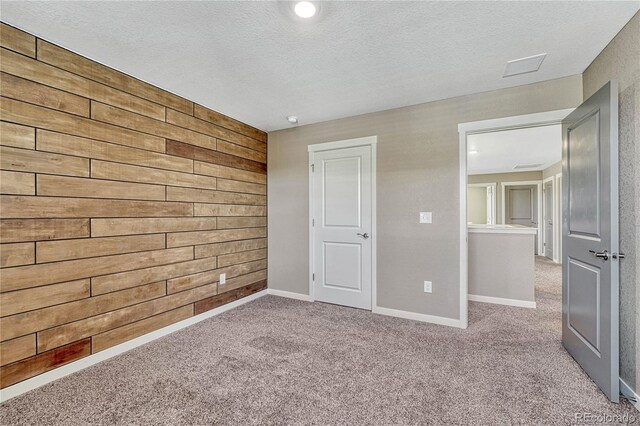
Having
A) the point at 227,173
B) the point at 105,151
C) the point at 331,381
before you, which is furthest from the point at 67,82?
the point at 331,381

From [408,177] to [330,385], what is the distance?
220cm

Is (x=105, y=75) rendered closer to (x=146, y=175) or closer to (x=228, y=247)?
(x=146, y=175)

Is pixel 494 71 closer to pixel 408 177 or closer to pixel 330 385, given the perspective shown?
pixel 408 177

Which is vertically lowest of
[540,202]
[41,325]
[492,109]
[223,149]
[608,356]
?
[608,356]

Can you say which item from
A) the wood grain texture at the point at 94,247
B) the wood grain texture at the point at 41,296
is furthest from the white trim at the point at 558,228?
the wood grain texture at the point at 41,296

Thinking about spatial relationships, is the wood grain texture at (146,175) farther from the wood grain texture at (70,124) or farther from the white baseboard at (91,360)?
the white baseboard at (91,360)

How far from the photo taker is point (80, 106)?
2.20m

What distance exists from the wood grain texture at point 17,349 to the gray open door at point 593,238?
3693mm

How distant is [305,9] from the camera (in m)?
1.70

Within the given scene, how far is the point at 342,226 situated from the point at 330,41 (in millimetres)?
2158

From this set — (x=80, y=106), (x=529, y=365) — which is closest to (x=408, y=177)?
(x=529, y=365)

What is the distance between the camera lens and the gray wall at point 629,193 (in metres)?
1.74

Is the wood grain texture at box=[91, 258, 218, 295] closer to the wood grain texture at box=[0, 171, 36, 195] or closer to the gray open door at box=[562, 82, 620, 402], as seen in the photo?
the wood grain texture at box=[0, 171, 36, 195]

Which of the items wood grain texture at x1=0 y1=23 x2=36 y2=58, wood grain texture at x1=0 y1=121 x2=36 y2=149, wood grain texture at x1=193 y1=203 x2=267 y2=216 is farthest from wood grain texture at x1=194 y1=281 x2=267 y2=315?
wood grain texture at x1=0 y1=23 x2=36 y2=58
